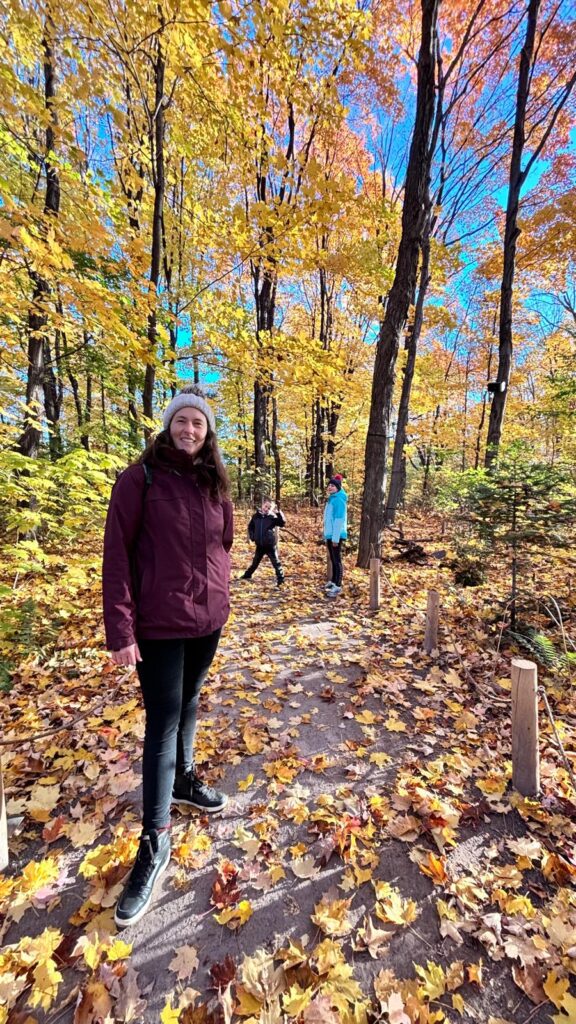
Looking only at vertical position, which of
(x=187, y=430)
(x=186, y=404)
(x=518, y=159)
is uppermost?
(x=518, y=159)

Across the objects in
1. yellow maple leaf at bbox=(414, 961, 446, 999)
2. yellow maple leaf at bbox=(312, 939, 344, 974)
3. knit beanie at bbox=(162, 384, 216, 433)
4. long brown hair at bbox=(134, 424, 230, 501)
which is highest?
knit beanie at bbox=(162, 384, 216, 433)

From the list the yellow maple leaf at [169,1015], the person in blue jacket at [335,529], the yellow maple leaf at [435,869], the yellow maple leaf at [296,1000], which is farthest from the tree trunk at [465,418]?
the yellow maple leaf at [169,1015]

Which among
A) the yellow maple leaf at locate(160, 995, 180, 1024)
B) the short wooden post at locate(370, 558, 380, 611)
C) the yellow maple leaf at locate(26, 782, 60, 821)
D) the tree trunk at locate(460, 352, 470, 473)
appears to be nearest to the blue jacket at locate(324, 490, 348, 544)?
the short wooden post at locate(370, 558, 380, 611)

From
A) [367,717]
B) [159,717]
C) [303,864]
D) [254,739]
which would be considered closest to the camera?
[159,717]

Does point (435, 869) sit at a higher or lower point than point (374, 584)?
lower

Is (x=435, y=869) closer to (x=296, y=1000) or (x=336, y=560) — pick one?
(x=296, y=1000)

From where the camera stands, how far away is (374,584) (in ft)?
19.7

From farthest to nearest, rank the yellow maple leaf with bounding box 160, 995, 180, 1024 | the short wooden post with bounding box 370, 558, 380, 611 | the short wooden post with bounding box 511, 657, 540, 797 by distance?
1. the short wooden post with bounding box 370, 558, 380, 611
2. the short wooden post with bounding box 511, 657, 540, 797
3. the yellow maple leaf with bounding box 160, 995, 180, 1024

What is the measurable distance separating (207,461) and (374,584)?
4.54 m

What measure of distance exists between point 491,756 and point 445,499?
5.33m

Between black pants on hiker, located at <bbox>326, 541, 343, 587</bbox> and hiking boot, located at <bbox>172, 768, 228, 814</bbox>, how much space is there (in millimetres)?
4696

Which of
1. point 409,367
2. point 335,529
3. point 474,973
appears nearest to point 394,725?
point 474,973

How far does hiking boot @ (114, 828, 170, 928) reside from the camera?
1.80 metres

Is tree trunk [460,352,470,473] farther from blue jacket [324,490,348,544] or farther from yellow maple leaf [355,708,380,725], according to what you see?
yellow maple leaf [355,708,380,725]
